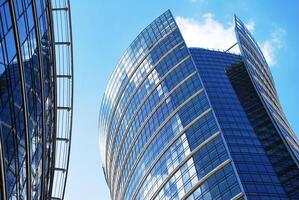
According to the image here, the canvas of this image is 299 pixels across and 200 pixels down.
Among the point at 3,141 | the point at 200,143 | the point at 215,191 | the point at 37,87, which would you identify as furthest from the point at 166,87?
the point at 3,141

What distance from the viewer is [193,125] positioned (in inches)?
2687

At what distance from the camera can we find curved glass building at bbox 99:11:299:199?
60.6 meters

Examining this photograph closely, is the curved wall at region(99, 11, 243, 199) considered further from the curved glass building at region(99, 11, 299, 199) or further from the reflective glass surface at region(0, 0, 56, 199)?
the reflective glass surface at region(0, 0, 56, 199)

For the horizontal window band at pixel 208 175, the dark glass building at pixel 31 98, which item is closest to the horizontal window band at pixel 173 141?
the horizontal window band at pixel 208 175

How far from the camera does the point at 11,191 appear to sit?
20.5m

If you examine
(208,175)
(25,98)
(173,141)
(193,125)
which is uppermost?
(193,125)

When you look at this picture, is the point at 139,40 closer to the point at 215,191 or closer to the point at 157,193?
the point at 157,193

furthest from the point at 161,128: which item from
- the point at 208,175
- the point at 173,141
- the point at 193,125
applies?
the point at 208,175

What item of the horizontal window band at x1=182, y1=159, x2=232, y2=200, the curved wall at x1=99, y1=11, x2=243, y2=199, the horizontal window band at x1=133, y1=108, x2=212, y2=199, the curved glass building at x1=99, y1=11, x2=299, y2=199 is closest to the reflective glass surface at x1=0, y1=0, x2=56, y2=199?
the horizontal window band at x1=182, y1=159, x2=232, y2=200

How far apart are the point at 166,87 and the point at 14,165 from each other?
2307 inches

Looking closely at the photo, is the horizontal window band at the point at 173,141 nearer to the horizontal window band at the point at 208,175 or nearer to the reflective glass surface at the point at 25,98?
the horizontal window band at the point at 208,175

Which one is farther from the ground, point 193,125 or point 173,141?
point 193,125

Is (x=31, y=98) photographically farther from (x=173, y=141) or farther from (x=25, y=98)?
(x=173, y=141)

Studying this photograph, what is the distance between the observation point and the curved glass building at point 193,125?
199 ft
